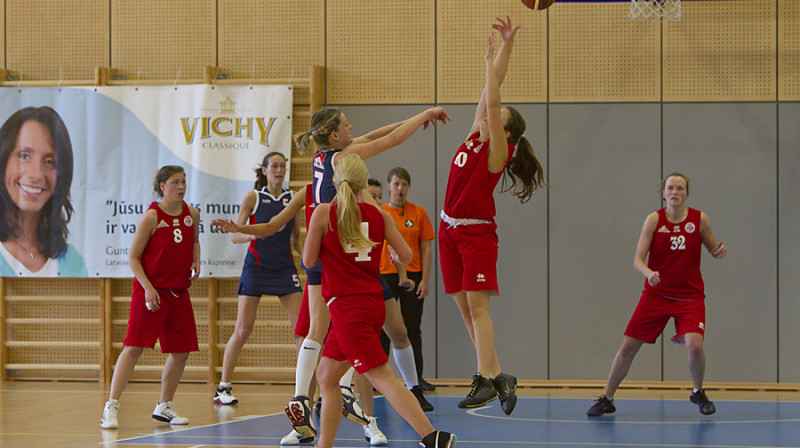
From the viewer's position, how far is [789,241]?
7.36 meters

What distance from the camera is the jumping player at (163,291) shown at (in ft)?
17.3

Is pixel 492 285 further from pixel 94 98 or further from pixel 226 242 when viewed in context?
pixel 94 98

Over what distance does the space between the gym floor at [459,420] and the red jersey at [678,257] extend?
888 mm

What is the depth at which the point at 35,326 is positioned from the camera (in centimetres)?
803

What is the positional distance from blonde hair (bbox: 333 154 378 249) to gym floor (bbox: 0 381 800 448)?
1494 mm

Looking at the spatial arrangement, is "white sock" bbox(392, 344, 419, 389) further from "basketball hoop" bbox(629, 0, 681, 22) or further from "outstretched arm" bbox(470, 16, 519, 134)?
"basketball hoop" bbox(629, 0, 681, 22)

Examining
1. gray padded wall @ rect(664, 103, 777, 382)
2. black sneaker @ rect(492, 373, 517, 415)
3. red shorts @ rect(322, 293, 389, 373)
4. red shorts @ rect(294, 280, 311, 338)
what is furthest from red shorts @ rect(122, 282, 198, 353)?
gray padded wall @ rect(664, 103, 777, 382)

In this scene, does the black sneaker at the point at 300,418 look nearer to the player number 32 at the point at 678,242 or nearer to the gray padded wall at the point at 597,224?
the player number 32 at the point at 678,242

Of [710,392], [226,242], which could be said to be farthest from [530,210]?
[226,242]

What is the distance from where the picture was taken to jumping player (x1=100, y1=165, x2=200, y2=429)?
5.26 meters

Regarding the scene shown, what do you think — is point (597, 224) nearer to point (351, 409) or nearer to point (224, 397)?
point (224, 397)

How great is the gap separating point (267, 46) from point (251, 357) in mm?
3028

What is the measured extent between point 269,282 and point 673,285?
299 centimetres

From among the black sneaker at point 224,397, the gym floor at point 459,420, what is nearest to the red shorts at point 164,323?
the gym floor at point 459,420
